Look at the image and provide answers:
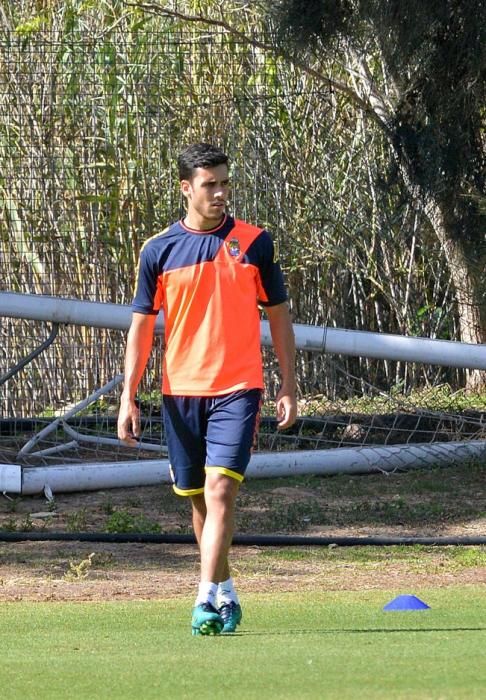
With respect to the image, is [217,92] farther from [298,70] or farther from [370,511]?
[370,511]

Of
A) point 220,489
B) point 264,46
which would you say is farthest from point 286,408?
point 264,46

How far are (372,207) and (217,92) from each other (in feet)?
6.73

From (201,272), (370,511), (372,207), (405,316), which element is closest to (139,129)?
(372,207)

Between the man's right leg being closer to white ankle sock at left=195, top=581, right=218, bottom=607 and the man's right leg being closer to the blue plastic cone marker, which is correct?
white ankle sock at left=195, top=581, right=218, bottom=607

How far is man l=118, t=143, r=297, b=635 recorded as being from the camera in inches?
224

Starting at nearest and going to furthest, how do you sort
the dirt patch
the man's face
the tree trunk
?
1. the man's face
2. the dirt patch
3. the tree trunk

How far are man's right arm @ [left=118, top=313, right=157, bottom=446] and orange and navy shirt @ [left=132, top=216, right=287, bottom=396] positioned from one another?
0.14 metres

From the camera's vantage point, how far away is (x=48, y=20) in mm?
14273

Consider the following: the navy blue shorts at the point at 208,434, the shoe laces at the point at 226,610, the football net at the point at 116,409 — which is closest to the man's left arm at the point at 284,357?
the navy blue shorts at the point at 208,434

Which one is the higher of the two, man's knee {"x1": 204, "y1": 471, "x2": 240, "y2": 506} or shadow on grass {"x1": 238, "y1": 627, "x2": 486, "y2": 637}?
man's knee {"x1": 204, "y1": 471, "x2": 240, "y2": 506}

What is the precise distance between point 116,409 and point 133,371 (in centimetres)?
640

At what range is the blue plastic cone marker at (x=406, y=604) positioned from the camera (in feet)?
21.0

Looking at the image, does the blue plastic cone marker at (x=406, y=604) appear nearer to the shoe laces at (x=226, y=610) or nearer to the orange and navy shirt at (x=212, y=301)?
the shoe laces at (x=226, y=610)

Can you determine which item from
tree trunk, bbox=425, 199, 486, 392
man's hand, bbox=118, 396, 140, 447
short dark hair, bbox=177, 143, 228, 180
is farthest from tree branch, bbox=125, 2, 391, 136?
man's hand, bbox=118, 396, 140, 447
